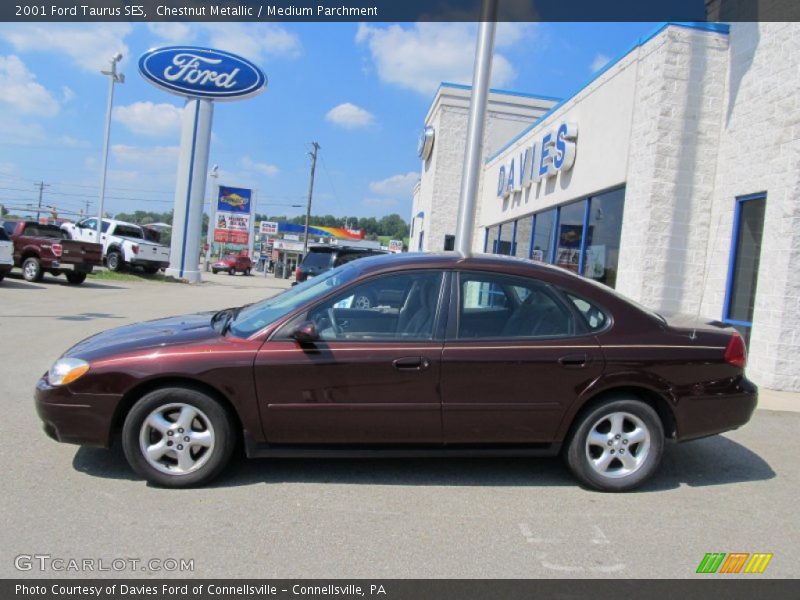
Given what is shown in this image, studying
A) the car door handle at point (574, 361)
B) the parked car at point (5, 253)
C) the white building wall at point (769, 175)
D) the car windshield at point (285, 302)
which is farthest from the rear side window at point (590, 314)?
the parked car at point (5, 253)

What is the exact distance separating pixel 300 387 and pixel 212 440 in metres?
0.67

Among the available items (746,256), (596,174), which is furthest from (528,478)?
(596,174)

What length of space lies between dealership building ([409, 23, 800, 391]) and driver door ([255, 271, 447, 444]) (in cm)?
422

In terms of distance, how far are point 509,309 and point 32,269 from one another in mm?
18222

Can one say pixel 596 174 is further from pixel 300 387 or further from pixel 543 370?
pixel 300 387

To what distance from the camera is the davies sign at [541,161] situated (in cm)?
1227

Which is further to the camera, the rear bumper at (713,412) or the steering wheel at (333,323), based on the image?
the rear bumper at (713,412)

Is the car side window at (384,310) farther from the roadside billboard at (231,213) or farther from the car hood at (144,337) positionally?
the roadside billboard at (231,213)

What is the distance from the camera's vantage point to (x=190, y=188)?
2645cm

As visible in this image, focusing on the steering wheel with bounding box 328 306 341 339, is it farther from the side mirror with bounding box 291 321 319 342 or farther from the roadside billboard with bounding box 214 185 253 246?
the roadside billboard with bounding box 214 185 253 246

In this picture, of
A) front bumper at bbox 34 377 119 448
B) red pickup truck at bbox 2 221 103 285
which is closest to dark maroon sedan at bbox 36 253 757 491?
front bumper at bbox 34 377 119 448

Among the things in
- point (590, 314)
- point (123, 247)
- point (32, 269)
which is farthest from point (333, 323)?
point (123, 247)

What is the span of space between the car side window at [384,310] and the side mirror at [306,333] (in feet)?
0.52

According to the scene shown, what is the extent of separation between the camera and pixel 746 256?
8.50 metres
